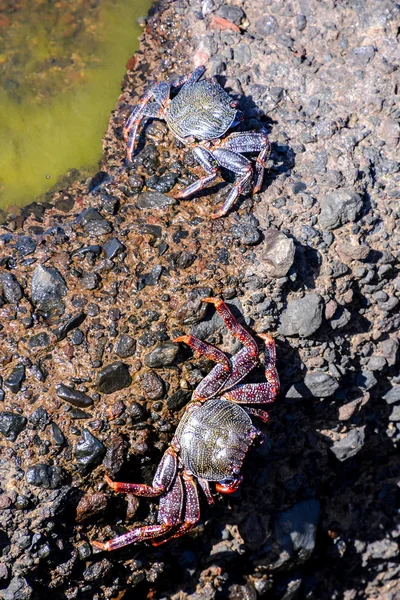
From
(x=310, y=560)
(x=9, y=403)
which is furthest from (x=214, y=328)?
(x=310, y=560)

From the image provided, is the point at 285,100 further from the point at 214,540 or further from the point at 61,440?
the point at 214,540

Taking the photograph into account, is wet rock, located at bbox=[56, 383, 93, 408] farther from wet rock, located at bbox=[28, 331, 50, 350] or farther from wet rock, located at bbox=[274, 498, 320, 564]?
wet rock, located at bbox=[274, 498, 320, 564]

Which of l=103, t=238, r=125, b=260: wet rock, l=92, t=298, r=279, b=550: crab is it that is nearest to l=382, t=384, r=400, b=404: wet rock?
l=92, t=298, r=279, b=550: crab

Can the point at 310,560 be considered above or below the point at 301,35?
below

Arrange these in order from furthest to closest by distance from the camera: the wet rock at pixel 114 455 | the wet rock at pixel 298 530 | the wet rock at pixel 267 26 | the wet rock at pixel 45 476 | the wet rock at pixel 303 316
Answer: the wet rock at pixel 267 26
the wet rock at pixel 298 530
the wet rock at pixel 303 316
the wet rock at pixel 114 455
the wet rock at pixel 45 476

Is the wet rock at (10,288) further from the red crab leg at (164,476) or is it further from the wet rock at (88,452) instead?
the red crab leg at (164,476)

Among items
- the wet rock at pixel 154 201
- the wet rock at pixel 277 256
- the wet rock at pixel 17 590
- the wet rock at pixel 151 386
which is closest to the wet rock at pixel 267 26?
the wet rock at pixel 154 201
